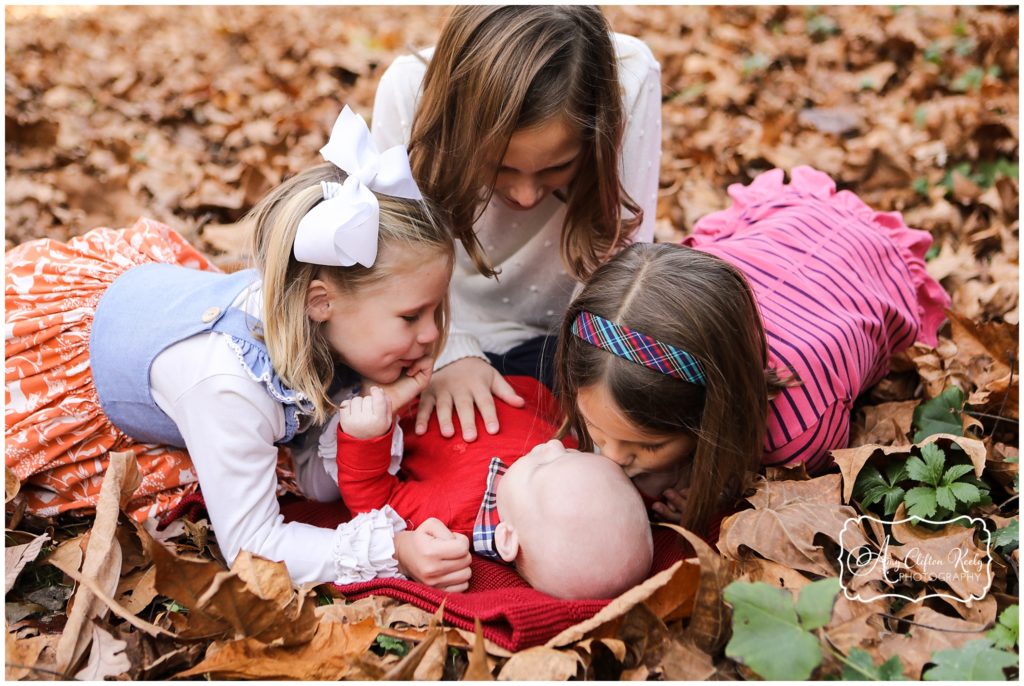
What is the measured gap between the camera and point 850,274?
2311 millimetres

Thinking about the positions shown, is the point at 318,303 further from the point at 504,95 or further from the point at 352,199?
the point at 504,95

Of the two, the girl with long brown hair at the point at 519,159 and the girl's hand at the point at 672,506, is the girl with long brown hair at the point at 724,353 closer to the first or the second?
the girl's hand at the point at 672,506

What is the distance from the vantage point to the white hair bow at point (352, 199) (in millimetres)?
1871

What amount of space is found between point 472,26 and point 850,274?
1168 mm

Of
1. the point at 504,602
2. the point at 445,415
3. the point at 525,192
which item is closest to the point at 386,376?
the point at 445,415

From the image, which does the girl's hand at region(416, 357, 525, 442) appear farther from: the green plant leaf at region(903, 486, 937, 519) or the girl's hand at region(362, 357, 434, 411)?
the green plant leaf at region(903, 486, 937, 519)

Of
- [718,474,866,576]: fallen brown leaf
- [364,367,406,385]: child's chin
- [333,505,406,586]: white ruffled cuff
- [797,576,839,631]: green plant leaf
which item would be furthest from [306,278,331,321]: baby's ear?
[797,576,839,631]: green plant leaf

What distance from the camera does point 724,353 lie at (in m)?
1.79

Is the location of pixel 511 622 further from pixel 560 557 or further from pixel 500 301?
pixel 500 301

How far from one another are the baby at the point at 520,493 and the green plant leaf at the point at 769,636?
41 centimetres

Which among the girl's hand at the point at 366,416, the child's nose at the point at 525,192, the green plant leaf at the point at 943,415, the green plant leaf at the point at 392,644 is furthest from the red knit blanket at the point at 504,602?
the child's nose at the point at 525,192

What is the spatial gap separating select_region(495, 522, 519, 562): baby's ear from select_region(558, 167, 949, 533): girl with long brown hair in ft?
0.89

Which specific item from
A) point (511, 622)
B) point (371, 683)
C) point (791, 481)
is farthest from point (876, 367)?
point (371, 683)

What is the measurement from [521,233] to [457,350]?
0.44 m
